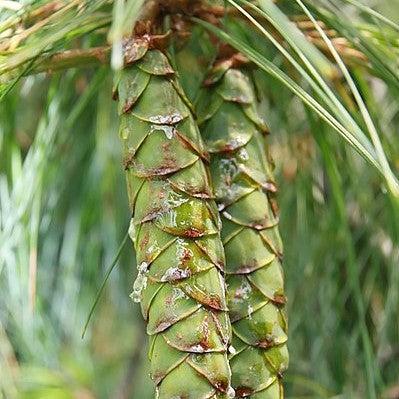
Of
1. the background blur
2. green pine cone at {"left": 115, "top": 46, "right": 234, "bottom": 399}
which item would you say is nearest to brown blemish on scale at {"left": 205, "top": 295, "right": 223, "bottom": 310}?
green pine cone at {"left": 115, "top": 46, "right": 234, "bottom": 399}

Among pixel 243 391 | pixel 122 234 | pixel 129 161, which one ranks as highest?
pixel 129 161

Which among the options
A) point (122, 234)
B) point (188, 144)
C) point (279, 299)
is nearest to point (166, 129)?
point (188, 144)

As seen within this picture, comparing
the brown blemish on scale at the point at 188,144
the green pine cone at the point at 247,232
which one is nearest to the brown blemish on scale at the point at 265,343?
the green pine cone at the point at 247,232

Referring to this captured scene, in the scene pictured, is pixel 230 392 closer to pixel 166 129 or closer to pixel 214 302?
pixel 214 302

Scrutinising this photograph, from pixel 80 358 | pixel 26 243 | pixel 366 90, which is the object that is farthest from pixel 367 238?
pixel 80 358

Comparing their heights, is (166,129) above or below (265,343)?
above

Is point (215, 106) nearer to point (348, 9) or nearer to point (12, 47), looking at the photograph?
point (12, 47)
